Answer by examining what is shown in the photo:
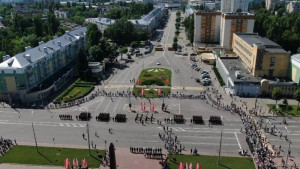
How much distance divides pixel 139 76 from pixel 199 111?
31221mm

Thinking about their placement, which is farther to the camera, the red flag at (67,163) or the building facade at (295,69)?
the building facade at (295,69)

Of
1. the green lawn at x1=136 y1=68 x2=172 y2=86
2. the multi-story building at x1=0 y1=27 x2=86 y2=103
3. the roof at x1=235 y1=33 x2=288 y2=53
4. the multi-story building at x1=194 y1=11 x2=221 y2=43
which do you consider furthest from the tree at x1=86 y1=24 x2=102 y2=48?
the roof at x1=235 y1=33 x2=288 y2=53

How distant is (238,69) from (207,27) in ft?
166

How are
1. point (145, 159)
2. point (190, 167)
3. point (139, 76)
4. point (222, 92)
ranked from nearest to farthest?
point (190, 167) < point (145, 159) < point (222, 92) < point (139, 76)

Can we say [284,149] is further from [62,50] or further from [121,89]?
[62,50]

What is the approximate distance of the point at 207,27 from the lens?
132m

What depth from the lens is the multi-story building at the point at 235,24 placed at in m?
115

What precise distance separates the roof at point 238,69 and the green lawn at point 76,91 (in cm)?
4056

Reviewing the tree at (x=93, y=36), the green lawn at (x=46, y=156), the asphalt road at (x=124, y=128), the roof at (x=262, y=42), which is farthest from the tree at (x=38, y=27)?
the green lawn at (x=46, y=156)

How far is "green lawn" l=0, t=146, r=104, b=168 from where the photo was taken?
48000 mm

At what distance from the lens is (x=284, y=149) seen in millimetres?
51031

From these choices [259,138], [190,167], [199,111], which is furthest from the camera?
[199,111]

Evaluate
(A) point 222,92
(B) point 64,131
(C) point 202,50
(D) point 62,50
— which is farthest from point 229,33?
(B) point 64,131

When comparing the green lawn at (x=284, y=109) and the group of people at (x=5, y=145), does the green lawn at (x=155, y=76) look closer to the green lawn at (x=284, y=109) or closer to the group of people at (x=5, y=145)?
the green lawn at (x=284, y=109)
